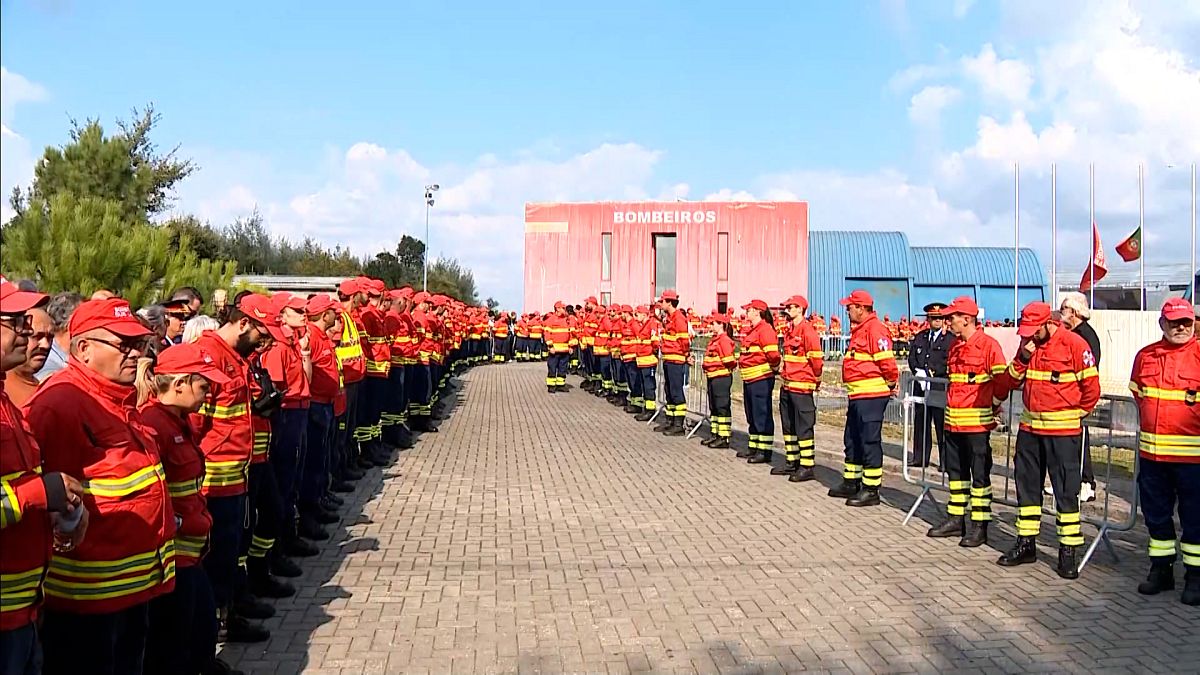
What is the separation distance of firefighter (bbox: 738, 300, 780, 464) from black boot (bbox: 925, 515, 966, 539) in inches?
155

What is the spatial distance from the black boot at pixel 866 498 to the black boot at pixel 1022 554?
224 cm

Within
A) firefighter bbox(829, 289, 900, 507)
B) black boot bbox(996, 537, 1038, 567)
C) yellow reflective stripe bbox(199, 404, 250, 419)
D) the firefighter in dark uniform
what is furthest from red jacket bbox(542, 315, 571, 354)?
yellow reflective stripe bbox(199, 404, 250, 419)

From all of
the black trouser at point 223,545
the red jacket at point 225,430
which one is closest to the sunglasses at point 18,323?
the red jacket at point 225,430

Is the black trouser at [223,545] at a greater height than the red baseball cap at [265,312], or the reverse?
the red baseball cap at [265,312]

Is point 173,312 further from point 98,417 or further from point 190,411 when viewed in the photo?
point 98,417

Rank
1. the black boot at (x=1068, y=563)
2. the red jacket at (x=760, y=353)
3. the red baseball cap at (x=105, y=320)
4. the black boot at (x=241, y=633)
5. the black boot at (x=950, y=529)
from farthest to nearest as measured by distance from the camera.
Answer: the red jacket at (x=760, y=353) → the black boot at (x=950, y=529) → the black boot at (x=1068, y=563) → the black boot at (x=241, y=633) → the red baseball cap at (x=105, y=320)

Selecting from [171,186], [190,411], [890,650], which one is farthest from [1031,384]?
[171,186]

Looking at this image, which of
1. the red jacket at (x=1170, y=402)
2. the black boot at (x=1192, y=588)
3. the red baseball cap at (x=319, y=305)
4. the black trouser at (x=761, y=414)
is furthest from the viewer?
the black trouser at (x=761, y=414)

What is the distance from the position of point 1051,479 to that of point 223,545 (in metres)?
5.83

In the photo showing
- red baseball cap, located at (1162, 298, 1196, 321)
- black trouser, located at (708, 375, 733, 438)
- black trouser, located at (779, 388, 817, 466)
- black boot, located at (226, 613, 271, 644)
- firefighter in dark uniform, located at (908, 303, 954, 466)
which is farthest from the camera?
black trouser, located at (708, 375, 733, 438)

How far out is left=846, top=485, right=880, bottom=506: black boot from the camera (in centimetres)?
937

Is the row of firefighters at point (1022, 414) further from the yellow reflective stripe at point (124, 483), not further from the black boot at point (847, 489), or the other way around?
the yellow reflective stripe at point (124, 483)

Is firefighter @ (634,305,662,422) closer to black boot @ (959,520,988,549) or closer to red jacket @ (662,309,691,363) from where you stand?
red jacket @ (662,309,691,363)

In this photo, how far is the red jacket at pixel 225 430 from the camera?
479cm
